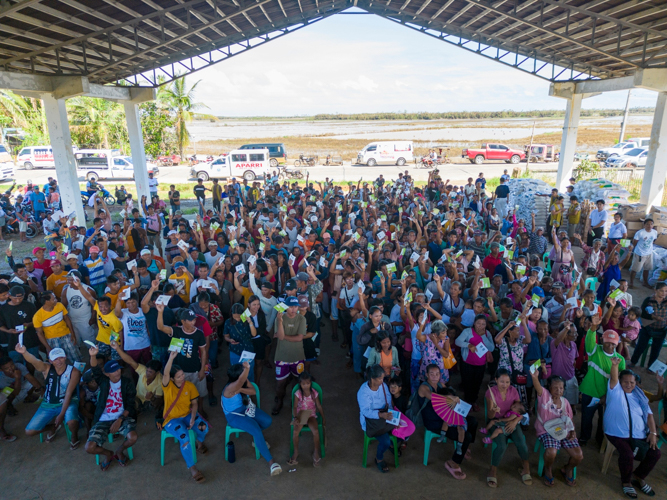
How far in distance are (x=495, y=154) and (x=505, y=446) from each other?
31.2 meters

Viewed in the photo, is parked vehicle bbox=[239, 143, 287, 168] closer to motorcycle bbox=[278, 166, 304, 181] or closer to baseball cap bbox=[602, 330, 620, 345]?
motorcycle bbox=[278, 166, 304, 181]

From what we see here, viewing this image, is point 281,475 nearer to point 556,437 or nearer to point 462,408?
point 462,408

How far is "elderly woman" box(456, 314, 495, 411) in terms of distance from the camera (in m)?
5.12

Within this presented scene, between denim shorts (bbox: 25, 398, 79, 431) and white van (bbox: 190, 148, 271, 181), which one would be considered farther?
white van (bbox: 190, 148, 271, 181)

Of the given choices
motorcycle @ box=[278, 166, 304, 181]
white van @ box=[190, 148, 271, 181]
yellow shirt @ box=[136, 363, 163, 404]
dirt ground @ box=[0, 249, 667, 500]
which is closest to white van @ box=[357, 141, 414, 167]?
motorcycle @ box=[278, 166, 304, 181]

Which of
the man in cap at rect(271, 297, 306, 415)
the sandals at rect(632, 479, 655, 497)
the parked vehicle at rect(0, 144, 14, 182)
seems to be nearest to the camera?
the sandals at rect(632, 479, 655, 497)

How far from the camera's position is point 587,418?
15.9 feet

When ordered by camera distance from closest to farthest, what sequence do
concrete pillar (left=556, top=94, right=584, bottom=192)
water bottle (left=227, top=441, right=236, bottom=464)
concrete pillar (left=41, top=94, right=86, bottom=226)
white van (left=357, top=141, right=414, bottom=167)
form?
1. water bottle (left=227, top=441, right=236, bottom=464)
2. concrete pillar (left=41, top=94, right=86, bottom=226)
3. concrete pillar (left=556, top=94, right=584, bottom=192)
4. white van (left=357, top=141, right=414, bottom=167)

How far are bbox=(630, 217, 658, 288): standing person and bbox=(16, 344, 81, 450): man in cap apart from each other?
10875mm

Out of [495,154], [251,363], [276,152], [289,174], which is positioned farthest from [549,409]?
[495,154]

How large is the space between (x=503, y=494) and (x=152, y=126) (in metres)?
33.0

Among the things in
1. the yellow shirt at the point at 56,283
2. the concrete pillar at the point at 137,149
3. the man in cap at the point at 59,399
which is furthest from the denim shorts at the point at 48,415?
the concrete pillar at the point at 137,149

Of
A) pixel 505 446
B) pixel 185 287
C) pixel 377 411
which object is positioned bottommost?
pixel 505 446

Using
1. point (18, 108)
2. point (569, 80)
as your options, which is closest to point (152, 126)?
point (18, 108)
